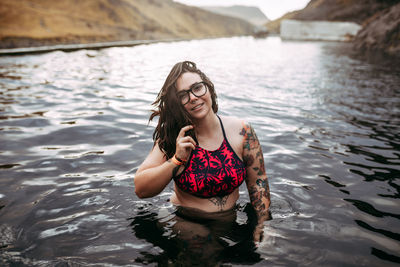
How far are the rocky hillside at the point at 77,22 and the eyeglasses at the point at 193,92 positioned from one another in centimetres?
2985

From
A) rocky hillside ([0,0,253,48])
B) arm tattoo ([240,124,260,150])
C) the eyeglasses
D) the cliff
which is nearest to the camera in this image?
the eyeglasses

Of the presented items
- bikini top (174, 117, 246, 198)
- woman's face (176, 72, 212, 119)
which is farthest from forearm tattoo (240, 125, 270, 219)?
woman's face (176, 72, 212, 119)

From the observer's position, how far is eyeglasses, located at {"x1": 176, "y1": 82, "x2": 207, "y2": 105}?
2803 millimetres

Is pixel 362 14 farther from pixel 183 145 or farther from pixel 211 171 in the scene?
pixel 183 145

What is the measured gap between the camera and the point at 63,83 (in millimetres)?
12336

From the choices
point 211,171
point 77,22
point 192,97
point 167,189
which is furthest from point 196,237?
point 77,22

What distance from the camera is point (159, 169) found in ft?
8.92

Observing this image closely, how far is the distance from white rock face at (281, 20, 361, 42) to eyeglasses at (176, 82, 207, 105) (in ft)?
231

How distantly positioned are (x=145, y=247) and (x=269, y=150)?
11.5ft

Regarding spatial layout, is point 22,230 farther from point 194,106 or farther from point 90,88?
point 90,88

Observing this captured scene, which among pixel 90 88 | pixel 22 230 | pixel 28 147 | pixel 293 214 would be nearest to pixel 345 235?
pixel 293 214

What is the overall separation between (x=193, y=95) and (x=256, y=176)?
1.10 metres

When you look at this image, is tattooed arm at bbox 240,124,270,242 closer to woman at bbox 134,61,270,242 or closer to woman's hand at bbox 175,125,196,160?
woman at bbox 134,61,270,242

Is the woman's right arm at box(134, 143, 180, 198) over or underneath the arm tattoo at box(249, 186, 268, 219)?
over
